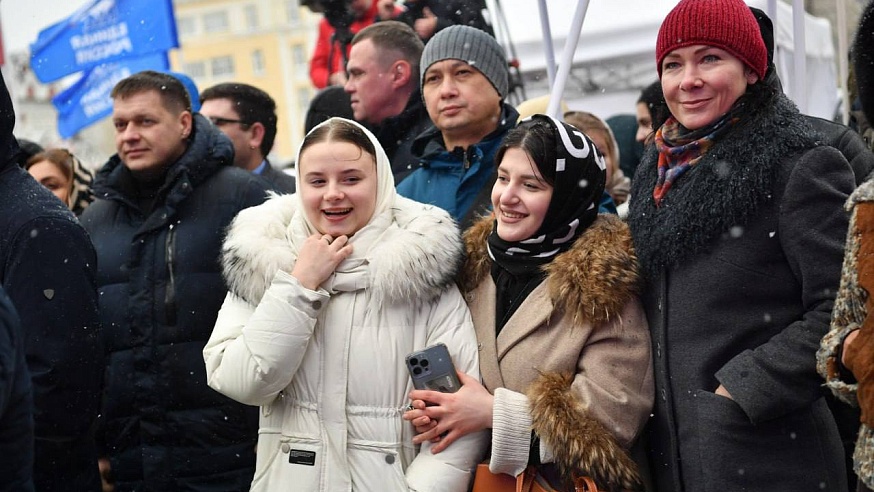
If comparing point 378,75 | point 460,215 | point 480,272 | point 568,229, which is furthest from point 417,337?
point 378,75

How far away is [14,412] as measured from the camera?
2730 millimetres

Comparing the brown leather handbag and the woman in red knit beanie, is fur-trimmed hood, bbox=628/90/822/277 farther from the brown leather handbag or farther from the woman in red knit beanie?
the brown leather handbag

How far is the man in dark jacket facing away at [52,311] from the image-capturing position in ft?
11.6

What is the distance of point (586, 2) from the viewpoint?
4418 mm

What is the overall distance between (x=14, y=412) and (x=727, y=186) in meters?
2.09

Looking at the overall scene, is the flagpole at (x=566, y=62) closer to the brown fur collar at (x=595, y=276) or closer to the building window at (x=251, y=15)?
the brown fur collar at (x=595, y=276)

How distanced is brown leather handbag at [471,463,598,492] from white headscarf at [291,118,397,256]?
2.71 ft

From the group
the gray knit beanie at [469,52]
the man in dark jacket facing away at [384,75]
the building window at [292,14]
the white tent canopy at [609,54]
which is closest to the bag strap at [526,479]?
the gray knit beanie at [469,52]

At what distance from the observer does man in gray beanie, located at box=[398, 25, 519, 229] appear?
425cm

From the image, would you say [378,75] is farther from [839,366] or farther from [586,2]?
[839,366]

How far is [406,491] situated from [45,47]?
6.36 metres

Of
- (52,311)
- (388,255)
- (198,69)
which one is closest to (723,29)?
(388,255)

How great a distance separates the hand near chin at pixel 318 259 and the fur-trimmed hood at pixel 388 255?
0.07 meters

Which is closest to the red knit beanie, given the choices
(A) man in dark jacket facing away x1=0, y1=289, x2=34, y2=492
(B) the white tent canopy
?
(A) man in dark jacket facing away x1=0, y1=289, x2=34, y2=492
